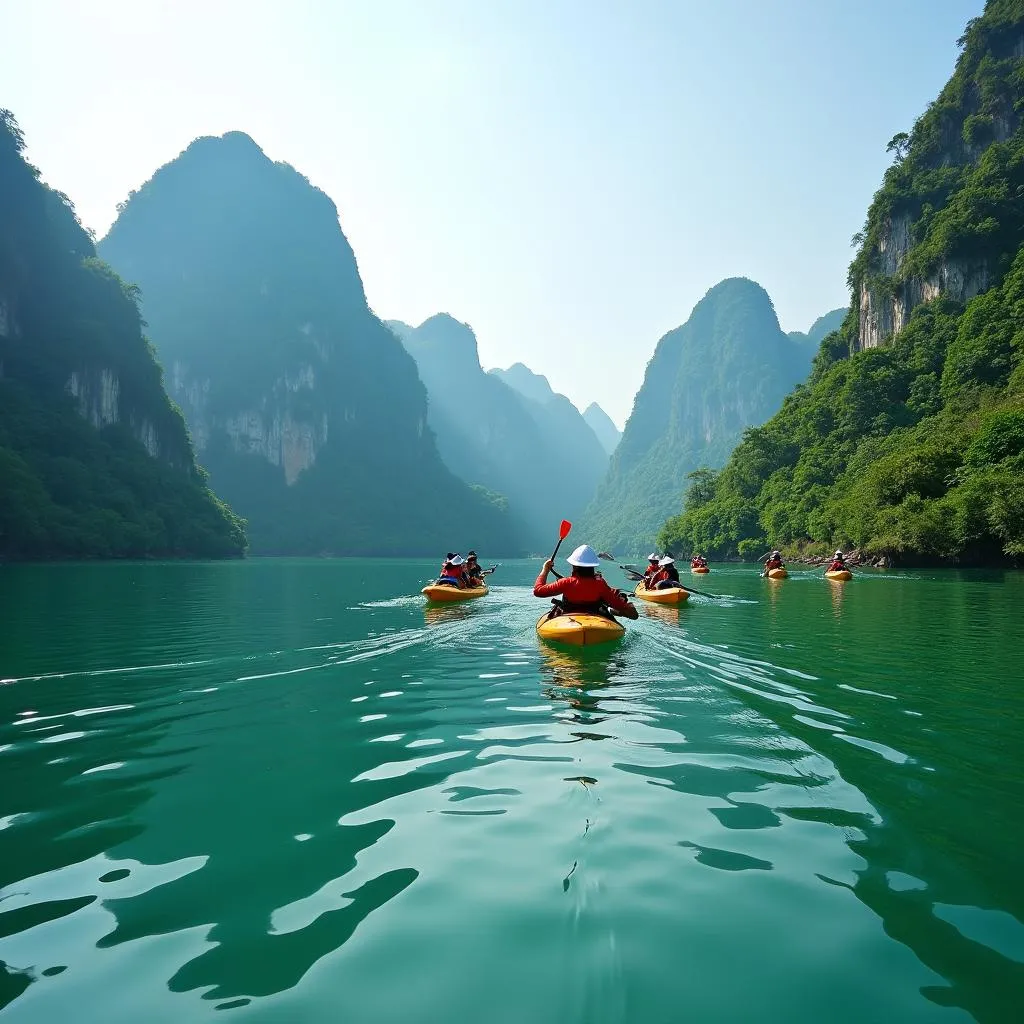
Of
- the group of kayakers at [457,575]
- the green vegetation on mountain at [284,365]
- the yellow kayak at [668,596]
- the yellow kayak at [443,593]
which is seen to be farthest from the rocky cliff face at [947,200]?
the green vegetation on mountain at [284,365]

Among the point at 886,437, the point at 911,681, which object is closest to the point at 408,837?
the point at 911,681

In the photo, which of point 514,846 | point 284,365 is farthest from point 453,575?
point 284,365

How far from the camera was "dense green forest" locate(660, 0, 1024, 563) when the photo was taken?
37500 mm

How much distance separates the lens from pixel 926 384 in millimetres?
54938

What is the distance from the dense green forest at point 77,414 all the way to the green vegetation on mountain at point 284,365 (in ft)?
158

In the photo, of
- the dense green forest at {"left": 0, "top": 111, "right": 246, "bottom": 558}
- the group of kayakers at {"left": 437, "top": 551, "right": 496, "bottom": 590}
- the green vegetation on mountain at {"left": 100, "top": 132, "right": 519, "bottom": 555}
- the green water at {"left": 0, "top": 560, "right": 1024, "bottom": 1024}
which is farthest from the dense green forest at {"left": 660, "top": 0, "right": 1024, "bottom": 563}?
the green vegetation on mountain at {"left": 100, "top": 132, "right": 519, "bottom": 555}

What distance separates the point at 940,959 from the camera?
253 cm

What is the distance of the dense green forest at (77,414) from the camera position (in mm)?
51812

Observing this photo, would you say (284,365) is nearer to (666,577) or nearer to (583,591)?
(666,577)

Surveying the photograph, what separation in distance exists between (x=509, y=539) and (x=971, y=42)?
129064 millimetres

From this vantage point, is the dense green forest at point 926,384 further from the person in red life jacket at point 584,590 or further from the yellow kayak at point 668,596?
the person in red life jacket at point 584,590

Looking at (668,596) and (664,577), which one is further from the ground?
(664,577)

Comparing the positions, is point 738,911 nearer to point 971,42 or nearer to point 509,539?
point 971,42

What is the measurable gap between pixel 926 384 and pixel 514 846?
63.4m
